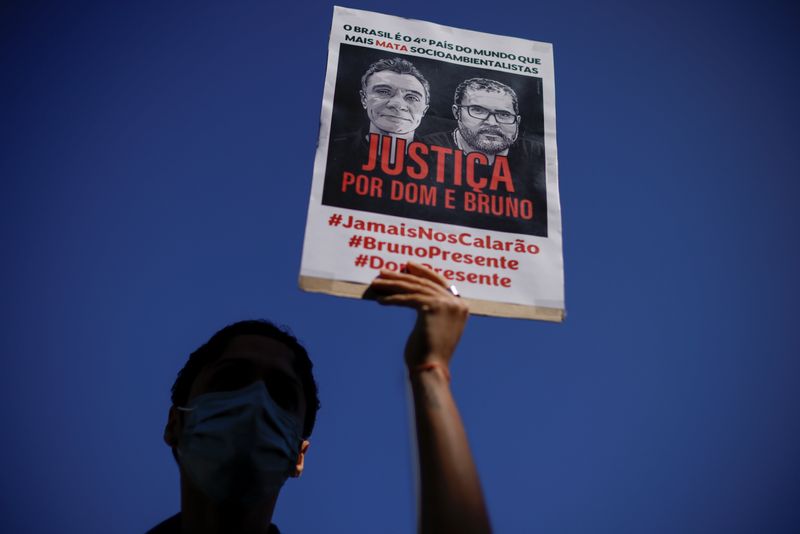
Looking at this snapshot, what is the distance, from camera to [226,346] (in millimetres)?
2871

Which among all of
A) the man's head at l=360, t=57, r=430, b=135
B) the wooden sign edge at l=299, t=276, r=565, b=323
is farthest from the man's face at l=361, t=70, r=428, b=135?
the wooden sign edge at l=299, t=276, r=565, b=323

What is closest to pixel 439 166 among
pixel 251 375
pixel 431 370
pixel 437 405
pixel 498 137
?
pixel 498 137

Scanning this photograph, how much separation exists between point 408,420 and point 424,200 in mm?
1049

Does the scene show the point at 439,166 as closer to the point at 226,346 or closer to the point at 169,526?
the point at 226,346

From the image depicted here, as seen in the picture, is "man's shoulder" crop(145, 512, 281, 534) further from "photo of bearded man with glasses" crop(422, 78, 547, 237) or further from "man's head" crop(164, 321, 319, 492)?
"photo of bearded man with glasses" crop(422, 78, 547, 237)

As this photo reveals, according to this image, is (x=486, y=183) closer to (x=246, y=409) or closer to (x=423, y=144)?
(x=423, y=144)

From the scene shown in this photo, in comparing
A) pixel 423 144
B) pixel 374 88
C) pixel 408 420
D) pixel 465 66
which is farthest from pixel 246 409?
pixel 465 66

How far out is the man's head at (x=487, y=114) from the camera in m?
2.72

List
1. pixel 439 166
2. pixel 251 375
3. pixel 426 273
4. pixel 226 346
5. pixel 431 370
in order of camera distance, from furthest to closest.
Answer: pixel 226 346
pixel 251 375
pixel 439 166
pixel 426 273
pixel 431 370

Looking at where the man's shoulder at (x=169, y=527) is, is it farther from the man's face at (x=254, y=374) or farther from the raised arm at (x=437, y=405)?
the raised arm at (x=437, y=405)

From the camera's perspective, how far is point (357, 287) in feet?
7.11

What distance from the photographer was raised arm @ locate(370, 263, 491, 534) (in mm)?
1506

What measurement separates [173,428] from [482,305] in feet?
5.28

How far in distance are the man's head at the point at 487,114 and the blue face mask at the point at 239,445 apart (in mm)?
1606
